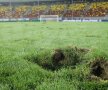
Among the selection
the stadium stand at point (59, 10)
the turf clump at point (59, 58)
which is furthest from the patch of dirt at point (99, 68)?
the stadium stand at point (59, 10)

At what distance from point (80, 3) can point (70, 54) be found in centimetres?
6300

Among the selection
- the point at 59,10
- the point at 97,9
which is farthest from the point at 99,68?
the point at 59,10

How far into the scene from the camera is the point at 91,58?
6949mm

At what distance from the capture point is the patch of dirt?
6.48m

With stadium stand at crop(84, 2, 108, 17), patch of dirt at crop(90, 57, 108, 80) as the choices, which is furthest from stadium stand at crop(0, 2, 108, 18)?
patch of dirt at crop(90, 57, 108, 80)

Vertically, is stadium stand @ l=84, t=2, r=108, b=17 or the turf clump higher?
the turf clump

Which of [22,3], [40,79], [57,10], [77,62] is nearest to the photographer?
[40,79]

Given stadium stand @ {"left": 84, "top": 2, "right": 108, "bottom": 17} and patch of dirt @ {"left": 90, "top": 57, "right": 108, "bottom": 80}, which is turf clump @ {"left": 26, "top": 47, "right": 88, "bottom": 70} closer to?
patch of dirt @ {"left": 90, "top": 57, "right": 108, "bottom": 80}

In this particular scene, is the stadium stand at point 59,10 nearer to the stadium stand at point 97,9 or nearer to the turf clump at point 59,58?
the stadium stand at point 97,9

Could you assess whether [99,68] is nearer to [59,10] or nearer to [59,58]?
[59,58]

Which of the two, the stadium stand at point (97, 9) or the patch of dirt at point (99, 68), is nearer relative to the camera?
the patch of dirt at point (99, 68)

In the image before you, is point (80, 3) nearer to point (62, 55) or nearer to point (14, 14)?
point (14, 14)

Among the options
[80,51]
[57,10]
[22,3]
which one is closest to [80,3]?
[57,10]

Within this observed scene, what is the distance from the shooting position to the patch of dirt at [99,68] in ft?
21.2
